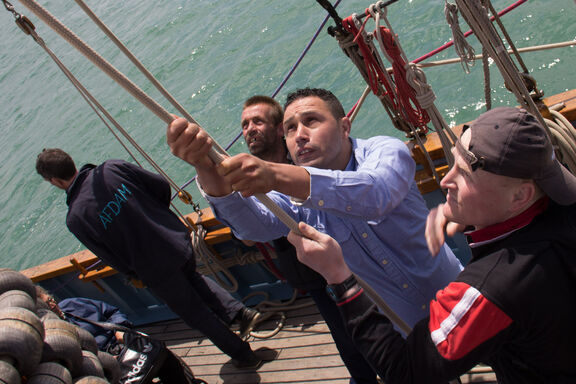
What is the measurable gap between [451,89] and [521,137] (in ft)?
19.0

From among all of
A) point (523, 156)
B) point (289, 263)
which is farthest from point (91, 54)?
point (289, 263)

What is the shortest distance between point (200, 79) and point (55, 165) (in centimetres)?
765

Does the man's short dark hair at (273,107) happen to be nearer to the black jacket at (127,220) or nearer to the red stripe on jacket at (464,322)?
the black jacket at (127,220)

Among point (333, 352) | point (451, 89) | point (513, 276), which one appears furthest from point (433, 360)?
point (451, 89)

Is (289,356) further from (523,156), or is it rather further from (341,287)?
(523,156)

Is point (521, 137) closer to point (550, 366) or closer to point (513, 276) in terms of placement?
point (513, 276)

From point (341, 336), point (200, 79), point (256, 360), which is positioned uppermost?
point (341, 336)

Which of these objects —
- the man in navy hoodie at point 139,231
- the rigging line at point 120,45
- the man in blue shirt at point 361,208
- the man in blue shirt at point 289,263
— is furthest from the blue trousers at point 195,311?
the rigging line at point 120,45

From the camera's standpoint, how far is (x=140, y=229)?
2.70m

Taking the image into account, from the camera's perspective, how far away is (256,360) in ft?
9.70

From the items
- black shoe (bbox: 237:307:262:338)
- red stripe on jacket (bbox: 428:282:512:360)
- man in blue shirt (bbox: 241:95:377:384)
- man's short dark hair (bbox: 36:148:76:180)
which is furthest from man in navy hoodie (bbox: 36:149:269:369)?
red stripe on jacket (bbox: 428:282:512:360)

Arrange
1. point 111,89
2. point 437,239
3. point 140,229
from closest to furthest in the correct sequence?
point 437,239, point 140,229, point 111,89

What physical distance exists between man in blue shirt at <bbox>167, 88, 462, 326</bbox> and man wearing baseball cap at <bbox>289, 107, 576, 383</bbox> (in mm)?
318

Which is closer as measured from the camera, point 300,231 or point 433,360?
point 433,360
